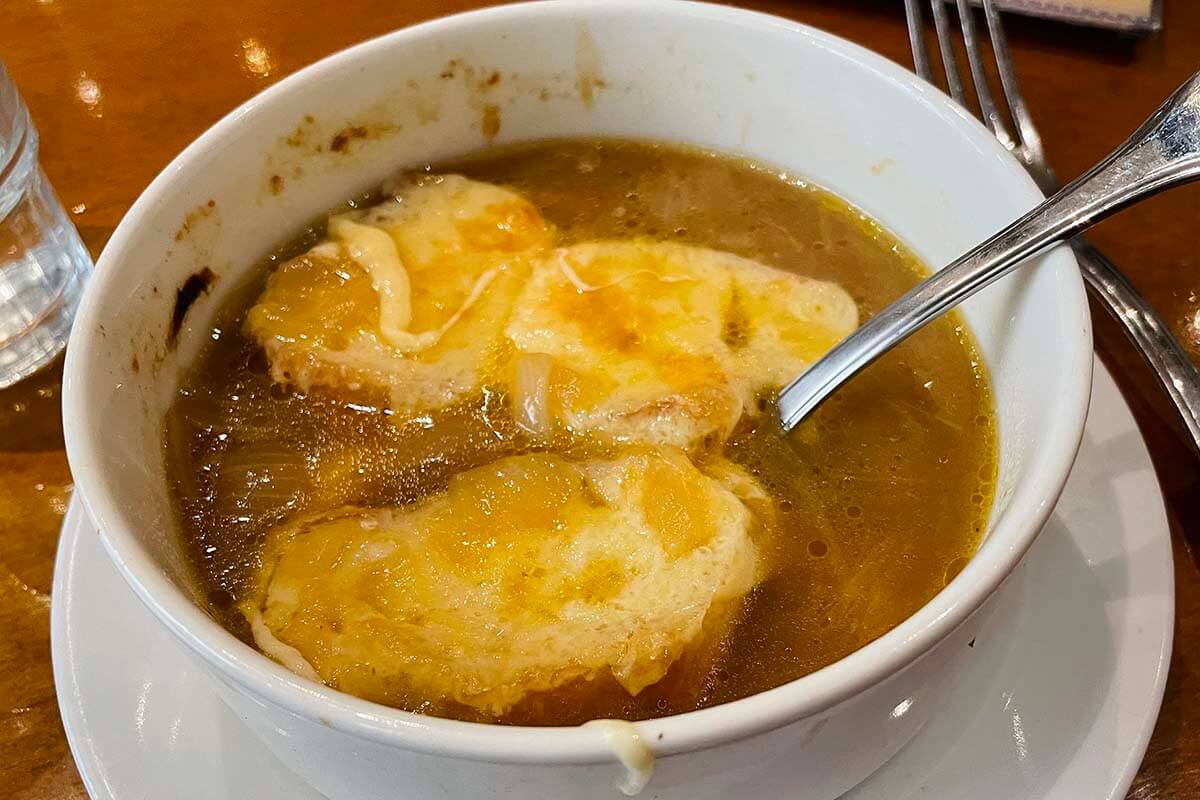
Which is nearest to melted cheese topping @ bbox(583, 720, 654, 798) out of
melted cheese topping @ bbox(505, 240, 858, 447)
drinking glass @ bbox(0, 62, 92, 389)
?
melted cheese topping @ bbox(505, 240, 858, 447)

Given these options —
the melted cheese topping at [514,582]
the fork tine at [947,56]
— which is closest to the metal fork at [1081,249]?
the fork tine at [947,56]

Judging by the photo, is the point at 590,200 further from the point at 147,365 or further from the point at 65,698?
the point at 65,698

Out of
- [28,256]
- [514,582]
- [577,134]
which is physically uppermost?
[577,134]

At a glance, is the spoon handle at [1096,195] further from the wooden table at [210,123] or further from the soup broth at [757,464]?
the wooden table at [210,123]

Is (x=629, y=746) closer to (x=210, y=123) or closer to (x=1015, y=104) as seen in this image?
(x=1015, y=104)

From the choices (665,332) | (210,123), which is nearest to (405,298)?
(665,332)

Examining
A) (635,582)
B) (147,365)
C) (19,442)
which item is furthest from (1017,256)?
(19,442)
